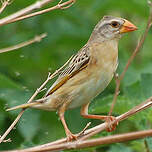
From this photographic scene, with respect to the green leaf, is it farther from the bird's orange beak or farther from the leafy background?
the bird's orange beak

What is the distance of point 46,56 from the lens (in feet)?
18.0

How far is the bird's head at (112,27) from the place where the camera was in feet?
14.3

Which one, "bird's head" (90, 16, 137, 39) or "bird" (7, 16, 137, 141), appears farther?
"bird's head" (90, 16, 137, 39)

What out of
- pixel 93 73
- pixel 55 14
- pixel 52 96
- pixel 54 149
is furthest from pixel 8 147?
pixel 54 149

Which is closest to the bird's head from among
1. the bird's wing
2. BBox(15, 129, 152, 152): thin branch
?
the bird's wing

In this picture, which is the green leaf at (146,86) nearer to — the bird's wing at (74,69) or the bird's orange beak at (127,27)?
the bird's orange beak at (127,27)

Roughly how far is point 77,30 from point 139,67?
3.09 feet

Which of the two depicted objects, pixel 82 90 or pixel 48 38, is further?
pixel 48 38

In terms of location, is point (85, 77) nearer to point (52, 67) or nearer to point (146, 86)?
point (146, 86)

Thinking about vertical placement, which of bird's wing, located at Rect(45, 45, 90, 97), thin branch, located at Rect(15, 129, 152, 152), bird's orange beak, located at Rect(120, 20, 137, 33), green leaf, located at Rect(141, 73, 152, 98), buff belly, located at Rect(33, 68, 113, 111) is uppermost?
bird's orange beak, located at Rect(120, 20, 137, 33)

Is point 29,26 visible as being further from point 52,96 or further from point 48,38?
point 52,96

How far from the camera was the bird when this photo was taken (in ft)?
13.5

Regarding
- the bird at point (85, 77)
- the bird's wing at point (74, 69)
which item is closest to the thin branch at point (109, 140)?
the bird at point (85, 77)

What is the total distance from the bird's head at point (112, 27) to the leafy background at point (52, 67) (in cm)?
51
